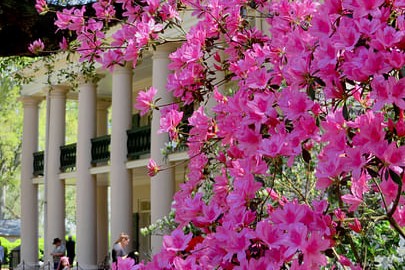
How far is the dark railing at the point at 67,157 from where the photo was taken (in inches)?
955

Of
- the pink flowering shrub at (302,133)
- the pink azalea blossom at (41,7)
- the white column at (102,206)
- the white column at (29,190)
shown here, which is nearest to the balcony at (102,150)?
the white column at (29,190)

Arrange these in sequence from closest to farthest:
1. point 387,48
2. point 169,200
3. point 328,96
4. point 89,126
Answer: point 387,48
point 328,96
point 169,200
point 89,126

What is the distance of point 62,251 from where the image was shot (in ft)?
61.6

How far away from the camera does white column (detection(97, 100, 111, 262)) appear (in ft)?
85.9

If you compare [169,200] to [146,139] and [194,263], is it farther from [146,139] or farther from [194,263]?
[194,263]

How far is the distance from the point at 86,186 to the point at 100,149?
3.99 feet

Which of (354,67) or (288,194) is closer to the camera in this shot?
(354,67)

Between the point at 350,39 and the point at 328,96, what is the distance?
0.80 ft

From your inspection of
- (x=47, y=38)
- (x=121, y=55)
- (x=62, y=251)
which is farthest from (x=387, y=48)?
(x=62, y=251)

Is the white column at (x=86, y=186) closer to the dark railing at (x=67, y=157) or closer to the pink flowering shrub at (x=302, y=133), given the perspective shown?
the dark railing at (x=67, y=157)

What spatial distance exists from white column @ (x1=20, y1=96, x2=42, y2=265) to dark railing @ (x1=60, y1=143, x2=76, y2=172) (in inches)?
100

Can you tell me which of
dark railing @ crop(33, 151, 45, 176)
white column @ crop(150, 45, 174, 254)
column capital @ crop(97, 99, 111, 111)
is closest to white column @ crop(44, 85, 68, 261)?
dark railing @ crop(33, 151, 45, 176)

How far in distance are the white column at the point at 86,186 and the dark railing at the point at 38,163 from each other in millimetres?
4149

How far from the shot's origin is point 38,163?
87.5 feet
